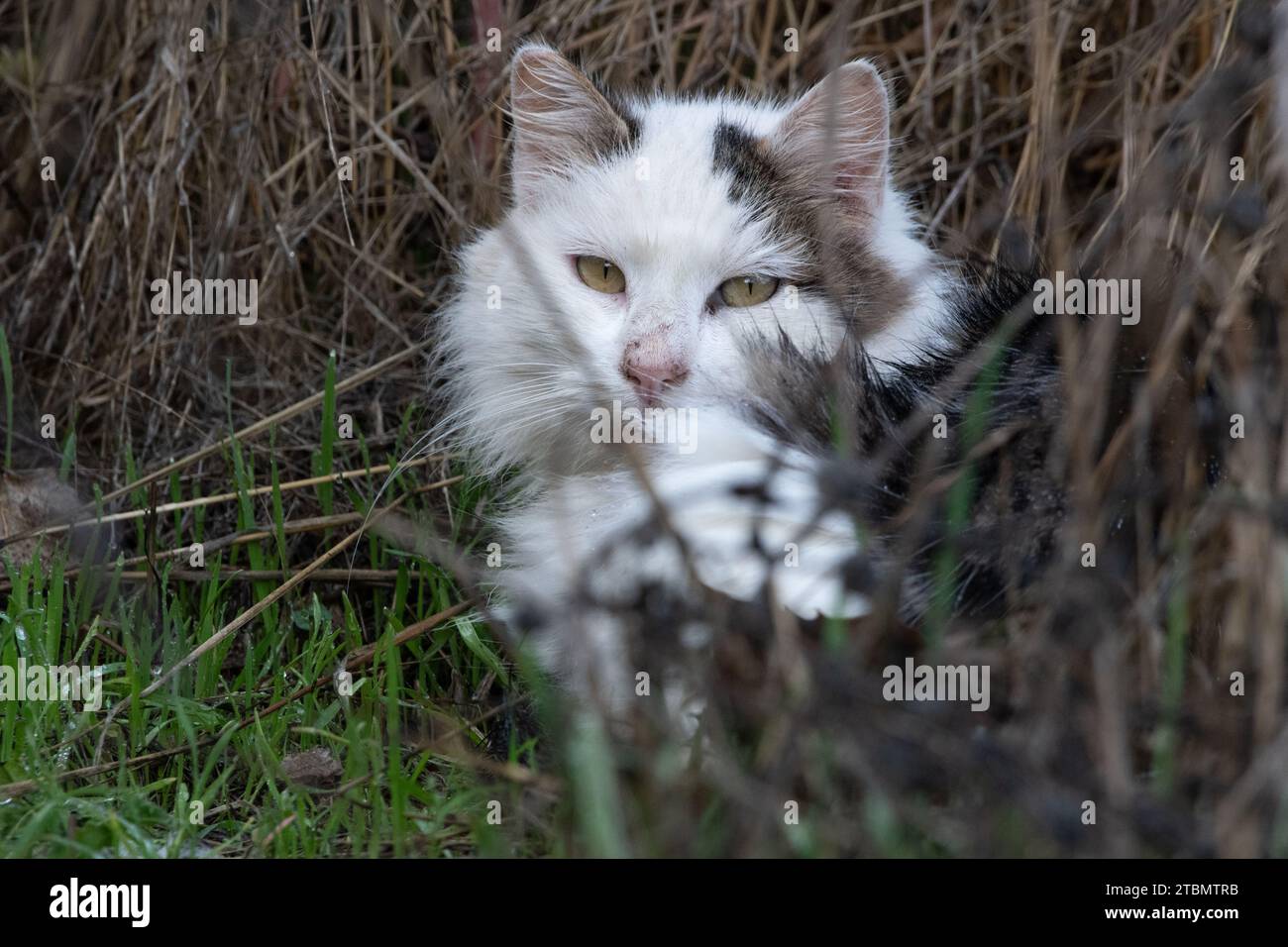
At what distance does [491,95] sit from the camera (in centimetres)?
354

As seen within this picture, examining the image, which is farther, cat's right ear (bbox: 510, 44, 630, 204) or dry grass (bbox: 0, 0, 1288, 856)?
cat's right ear (bbox: 510, 44, 630, 204)

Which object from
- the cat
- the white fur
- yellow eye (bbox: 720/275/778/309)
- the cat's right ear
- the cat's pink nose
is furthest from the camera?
the cat's right ear

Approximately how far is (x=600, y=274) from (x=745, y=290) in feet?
1.05

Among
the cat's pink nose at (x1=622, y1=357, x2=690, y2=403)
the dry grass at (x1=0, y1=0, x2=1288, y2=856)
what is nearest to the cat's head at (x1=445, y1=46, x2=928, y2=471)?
the cat's pink nose at (x1=622, y1=357, x2=690, y2=403)

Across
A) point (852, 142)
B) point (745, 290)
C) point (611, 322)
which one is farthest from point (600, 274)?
point (852, 142)

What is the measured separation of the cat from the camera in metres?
1.83

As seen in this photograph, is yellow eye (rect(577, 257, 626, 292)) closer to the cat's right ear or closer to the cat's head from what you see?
the cat's head

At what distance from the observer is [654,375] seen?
2.45 metres

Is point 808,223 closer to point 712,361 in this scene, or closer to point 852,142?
point 852,142

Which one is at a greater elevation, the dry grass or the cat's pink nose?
the dry grass

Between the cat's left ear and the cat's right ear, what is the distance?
1.24ft

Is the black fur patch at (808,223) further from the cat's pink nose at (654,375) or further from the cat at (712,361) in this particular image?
the cat's pink nose at (654,375)

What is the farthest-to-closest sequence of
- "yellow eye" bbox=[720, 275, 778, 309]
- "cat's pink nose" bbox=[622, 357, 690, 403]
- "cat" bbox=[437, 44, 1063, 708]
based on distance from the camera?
"yellow eye" bbox=[720, 275, 778, 309], "cat's pink nose" bbox=[622, 357, 690, 403], "cat" bbox=[437, 44, 1063, 708]

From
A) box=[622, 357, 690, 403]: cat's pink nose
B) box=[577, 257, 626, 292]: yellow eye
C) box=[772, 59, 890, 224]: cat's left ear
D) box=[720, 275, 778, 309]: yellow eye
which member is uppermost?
box=[772, 59, 890, 224]: cat's left ear
